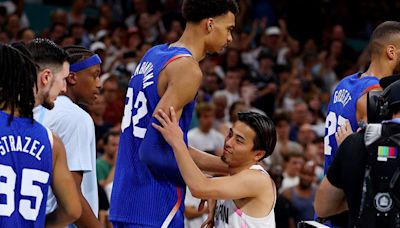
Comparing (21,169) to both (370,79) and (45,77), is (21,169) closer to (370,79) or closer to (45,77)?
(45,77)

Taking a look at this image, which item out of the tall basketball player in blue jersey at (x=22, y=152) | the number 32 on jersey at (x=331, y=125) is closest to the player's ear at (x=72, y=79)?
the tall basketball player in blue jersey at (x=22, y=152)

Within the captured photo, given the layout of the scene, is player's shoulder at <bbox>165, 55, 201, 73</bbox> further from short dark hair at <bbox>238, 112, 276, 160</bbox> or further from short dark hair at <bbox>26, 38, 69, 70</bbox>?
short dark hair at <bbox>26, 38, 69, 70</bbox>

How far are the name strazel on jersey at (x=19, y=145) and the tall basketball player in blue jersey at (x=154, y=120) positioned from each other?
73cm

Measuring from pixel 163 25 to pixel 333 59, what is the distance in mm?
2988

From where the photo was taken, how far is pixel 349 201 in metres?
4.90

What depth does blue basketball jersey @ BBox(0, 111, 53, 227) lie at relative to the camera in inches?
189

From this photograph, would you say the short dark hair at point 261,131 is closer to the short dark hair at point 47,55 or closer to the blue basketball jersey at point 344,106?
the blue basketball jersey at point 344,106

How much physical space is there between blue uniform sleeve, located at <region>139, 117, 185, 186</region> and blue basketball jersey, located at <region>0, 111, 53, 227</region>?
653 mm

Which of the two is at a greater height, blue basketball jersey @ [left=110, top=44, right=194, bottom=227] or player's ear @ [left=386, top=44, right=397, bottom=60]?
player's ear @ [left=386, top=44, right=397, bottom=60]

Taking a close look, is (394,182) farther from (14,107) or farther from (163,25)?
(163,25)

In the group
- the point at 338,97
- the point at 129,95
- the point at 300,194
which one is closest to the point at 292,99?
the point at 300,194

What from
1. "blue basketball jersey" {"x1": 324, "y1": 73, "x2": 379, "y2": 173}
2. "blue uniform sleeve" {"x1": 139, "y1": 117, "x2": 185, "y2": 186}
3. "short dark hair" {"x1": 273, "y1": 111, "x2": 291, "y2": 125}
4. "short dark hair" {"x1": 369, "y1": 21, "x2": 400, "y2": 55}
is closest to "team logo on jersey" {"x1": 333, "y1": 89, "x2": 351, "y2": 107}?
"blue basketball jersey" {"x1": 324, "y1": 73, "x2": 379, "y2": 173}

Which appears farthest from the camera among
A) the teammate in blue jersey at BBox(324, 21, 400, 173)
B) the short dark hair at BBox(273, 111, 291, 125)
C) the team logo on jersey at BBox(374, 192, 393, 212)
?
the short dark hair at BBox(273, 111, 291, 125)

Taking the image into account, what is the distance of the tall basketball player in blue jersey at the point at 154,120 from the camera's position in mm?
5344
